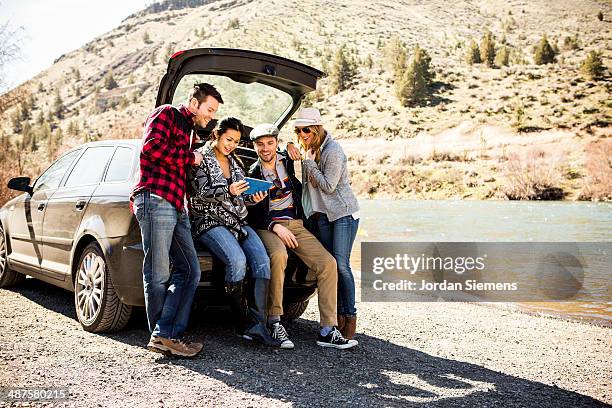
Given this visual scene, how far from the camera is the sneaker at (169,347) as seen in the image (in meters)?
4.53

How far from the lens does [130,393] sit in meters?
3.83

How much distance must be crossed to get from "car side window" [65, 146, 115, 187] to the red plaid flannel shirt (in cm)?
137

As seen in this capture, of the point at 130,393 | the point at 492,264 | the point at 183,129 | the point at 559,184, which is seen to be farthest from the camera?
the point at 559,184

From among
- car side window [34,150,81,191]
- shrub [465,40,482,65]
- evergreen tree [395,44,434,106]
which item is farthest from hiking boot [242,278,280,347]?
shrub [465,40,482,65]

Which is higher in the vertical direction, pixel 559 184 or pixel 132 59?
pixel 132 59

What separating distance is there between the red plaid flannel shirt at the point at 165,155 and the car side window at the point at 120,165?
86 centimetres

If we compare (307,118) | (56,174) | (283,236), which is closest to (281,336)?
(283,236)

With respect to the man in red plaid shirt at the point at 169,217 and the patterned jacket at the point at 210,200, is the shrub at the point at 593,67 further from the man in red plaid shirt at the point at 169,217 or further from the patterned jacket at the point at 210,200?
the man in red plaid shirt at the point at 169,217

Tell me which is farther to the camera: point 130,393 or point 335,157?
point 335,157

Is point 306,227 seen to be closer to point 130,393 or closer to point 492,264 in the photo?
point 130,393

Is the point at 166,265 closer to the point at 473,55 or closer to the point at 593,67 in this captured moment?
the point at 593,67

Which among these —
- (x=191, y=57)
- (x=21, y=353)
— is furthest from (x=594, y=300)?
(x=21, y=353)

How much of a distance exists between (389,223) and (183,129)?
2108 cm

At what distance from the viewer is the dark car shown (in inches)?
193
